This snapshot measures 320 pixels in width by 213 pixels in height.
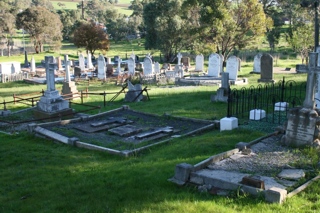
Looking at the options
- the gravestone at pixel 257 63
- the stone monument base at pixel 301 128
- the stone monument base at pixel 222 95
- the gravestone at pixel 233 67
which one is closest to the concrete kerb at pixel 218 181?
the stone monument base at pixel 301 128

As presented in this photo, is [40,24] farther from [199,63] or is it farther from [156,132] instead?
[156,132]

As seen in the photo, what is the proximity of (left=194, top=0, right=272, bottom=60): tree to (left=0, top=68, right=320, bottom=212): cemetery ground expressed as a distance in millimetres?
21112

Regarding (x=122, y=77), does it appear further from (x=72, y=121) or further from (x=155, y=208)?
(x=155, y=208)

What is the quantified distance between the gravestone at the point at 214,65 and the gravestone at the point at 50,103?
13.8 meters

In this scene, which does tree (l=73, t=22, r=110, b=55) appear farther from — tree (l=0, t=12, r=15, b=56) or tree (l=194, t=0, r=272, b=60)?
tree (l=0, t=12, r=15, b=56)

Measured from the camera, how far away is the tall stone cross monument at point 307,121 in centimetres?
859

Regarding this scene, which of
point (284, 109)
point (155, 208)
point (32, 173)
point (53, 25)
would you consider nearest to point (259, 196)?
point (155, 208)

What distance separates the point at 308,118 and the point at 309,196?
119 inches

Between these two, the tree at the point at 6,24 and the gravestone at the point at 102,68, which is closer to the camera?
the gravestone at the point at 102,68

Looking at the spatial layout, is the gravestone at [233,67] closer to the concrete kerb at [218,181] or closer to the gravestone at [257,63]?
the gravestone at [257,63]

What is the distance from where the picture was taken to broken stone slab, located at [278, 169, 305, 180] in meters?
6.78

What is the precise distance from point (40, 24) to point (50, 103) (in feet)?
144

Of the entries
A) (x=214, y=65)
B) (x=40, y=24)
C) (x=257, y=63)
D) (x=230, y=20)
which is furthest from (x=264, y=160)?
(x=40, y=24)

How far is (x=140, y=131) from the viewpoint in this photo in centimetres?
1186
